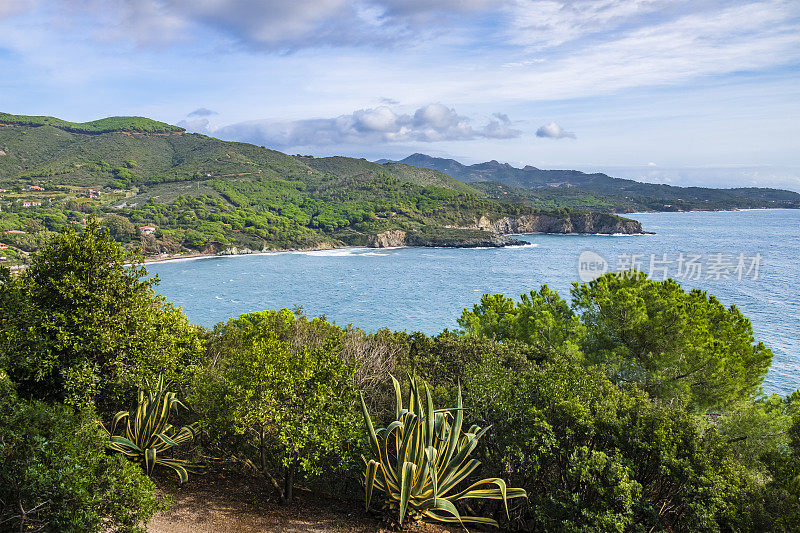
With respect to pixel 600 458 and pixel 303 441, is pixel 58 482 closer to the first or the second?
pixel 303 441

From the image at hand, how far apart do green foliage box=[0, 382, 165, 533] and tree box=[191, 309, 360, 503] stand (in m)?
1.65

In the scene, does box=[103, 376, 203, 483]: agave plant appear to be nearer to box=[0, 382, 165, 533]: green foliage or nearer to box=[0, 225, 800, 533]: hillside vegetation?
box=[0, 225, 800, 533]: hillside vegetation

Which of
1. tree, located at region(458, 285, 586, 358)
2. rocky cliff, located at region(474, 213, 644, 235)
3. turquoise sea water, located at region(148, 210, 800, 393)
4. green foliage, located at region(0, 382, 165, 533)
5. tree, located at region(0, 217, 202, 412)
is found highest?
rocky cliff, located at region(474, 213, 644, 235)

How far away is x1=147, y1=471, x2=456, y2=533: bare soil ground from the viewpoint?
21.9 feet

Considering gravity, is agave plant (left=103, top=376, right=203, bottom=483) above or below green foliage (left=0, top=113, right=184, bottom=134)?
below

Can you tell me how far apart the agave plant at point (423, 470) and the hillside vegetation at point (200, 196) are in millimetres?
69751

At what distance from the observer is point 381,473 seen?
675cm

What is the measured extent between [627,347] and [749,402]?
10.4 ft

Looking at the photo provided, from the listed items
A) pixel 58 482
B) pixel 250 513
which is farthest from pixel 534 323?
pixel 58 482

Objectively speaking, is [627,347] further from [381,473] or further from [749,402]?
[381,473]

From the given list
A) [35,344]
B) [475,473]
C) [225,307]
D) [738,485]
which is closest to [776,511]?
[738,485]

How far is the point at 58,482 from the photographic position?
16.0ft

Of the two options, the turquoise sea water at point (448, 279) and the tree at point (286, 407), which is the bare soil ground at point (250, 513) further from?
the turquoise sea water at point (448, 279)

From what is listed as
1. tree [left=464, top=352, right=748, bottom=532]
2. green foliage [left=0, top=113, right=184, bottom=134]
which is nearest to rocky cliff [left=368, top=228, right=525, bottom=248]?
tree [left=464, top=352, right=748, bottom=532]
